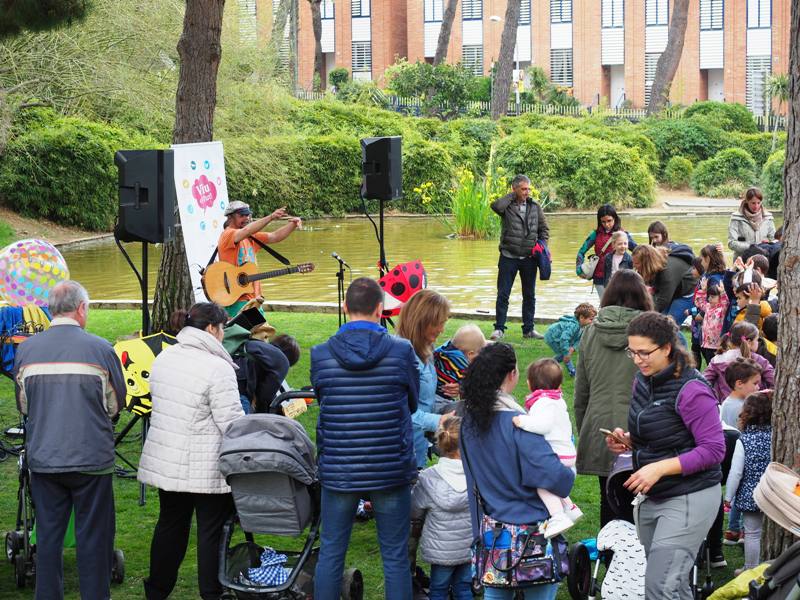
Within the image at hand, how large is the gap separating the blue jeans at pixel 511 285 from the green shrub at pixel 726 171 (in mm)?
27440

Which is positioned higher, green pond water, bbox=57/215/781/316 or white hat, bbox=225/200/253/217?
white hat, bbox=225/200/253/217

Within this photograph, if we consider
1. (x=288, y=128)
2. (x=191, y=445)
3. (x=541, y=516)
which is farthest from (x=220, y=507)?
(x=288, y=128)

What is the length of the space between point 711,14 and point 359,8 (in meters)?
18.4

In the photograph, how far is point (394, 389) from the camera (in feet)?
17.7

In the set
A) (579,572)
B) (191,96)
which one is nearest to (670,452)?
(579,572)

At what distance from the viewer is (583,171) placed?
36.3 m

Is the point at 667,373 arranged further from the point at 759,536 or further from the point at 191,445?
the point at 191,445

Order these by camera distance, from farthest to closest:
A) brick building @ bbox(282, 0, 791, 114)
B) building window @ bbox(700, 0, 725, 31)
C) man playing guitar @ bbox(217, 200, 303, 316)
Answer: building window @ bbox(700, 0, 725, 31), brick building @ bbox(282, 0, 791, 114), man playing guitar @ bbox(217, 200, 303, 316)

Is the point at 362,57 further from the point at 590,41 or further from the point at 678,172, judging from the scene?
the point at 678,172

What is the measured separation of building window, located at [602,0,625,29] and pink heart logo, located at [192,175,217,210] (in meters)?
53.4

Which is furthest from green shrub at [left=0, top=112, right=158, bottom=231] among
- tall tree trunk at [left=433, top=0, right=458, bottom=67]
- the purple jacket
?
the purple jacket

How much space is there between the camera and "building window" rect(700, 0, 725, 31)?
6147 cm

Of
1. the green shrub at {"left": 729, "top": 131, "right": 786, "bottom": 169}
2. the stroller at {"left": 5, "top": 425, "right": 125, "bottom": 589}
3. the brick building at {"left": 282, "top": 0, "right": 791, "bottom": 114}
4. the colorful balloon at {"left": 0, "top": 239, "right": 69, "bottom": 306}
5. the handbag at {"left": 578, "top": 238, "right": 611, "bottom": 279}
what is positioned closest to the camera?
the stroller at {"left": 5, "top": 425, "right": 125, "bottom": 589}

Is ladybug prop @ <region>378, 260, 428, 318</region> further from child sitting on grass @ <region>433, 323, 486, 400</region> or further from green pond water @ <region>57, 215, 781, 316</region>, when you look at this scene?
green pond water @ <region>57, 215, 781, 316</region>
